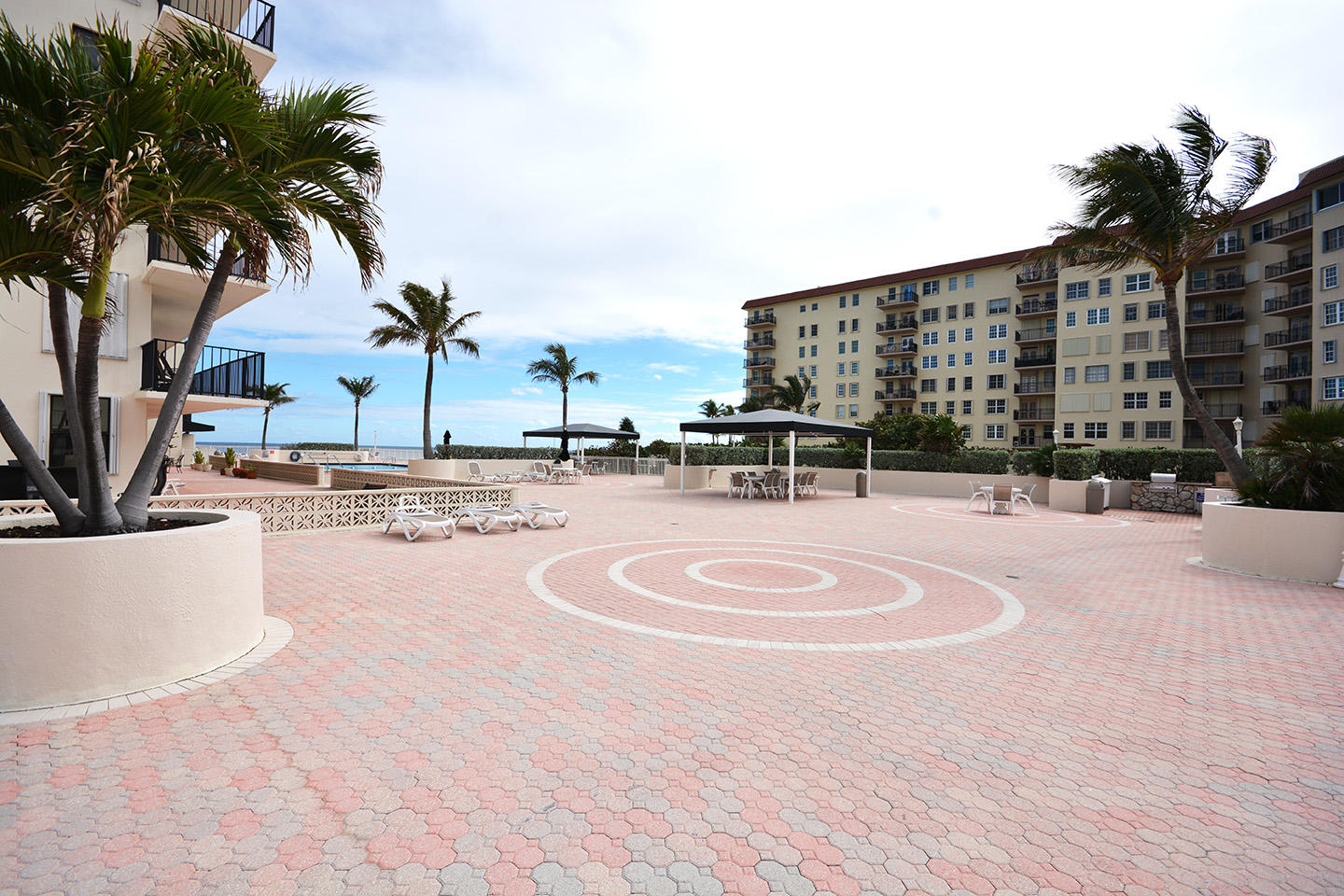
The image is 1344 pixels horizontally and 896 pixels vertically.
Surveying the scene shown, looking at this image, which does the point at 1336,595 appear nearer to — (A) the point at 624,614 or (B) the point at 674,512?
(A) the point at 624,614

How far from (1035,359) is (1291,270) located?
617 inches

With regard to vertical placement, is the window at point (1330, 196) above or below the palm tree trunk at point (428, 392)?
above

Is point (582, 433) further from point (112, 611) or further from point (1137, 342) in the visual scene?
point (1137, 342)

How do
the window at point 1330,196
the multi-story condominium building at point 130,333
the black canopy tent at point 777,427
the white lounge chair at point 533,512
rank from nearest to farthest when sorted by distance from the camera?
the multi-story condominium building at point 130,333 → the white lounge chair at point 533,512 → the black canopy tent at point 777,427 → the window at point 1330,196

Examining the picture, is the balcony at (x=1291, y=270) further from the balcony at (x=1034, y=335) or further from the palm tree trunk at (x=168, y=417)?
the palm tree trunk at (x=168, y=417)

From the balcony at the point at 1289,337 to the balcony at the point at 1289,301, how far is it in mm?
1159

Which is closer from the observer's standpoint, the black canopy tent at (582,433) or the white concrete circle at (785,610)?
the white concrete circle at (785,610)

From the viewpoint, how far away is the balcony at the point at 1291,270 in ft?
123

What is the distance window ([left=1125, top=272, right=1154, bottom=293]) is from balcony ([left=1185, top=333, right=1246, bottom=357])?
4857 millimetres

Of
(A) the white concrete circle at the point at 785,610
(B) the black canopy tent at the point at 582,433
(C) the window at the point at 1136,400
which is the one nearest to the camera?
(A) the white concrete circle at the point at 785,610

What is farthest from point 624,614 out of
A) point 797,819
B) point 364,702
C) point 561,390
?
point 561,390

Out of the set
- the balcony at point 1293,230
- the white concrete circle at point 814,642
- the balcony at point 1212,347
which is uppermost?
the balcony at point 1293,230

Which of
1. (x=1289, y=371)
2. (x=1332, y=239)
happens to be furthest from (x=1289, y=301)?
(x=1332, y=239)

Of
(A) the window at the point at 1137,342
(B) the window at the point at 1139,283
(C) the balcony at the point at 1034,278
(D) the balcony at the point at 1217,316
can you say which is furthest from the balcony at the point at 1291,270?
(C) the balcony at the point at 1034,278
